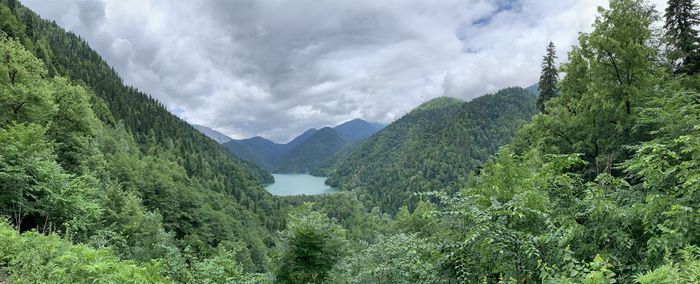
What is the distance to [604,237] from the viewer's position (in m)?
5.39

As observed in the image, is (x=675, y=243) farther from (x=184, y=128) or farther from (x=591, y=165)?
(x=184, y=128)

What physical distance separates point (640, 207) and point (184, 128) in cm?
15556

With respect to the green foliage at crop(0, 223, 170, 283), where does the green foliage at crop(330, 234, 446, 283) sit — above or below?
below

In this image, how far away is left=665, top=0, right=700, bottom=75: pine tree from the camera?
21344mm

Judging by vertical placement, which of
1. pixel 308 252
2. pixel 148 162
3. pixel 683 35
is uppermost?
pixel 683 35

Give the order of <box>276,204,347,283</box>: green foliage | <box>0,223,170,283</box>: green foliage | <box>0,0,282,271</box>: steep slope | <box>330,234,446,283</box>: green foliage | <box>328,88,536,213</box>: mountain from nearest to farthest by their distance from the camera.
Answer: <box>0,223,170,283</box>: green foliage, <box>330,234,446,283</box>: green foliage, <box>276,204,347,283</box>: green foliage, <box>0,0,282,271</box>: steep slope, <box>328,88,536,213</box>: mountain

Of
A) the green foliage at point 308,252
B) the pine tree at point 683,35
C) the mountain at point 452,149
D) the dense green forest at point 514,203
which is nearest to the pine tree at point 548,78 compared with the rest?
the dense green forest at point 514,203

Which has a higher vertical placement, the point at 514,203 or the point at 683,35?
the point at 683,35

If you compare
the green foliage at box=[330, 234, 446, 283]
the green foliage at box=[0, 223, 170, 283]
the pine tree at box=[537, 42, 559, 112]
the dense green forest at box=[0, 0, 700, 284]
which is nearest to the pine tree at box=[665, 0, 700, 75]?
the dense green forest at box=[0, 0, 700, 284]

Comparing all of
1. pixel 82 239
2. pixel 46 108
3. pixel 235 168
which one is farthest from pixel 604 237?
pixel 235 168

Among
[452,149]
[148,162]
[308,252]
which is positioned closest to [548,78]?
[308,252]

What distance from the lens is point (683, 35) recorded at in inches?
872

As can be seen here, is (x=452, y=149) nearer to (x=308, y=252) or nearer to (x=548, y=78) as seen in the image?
(x=548, y=78)

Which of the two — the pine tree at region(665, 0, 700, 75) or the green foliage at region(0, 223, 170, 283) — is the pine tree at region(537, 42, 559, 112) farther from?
the green foliage at region(0, 223, 170, 283)
